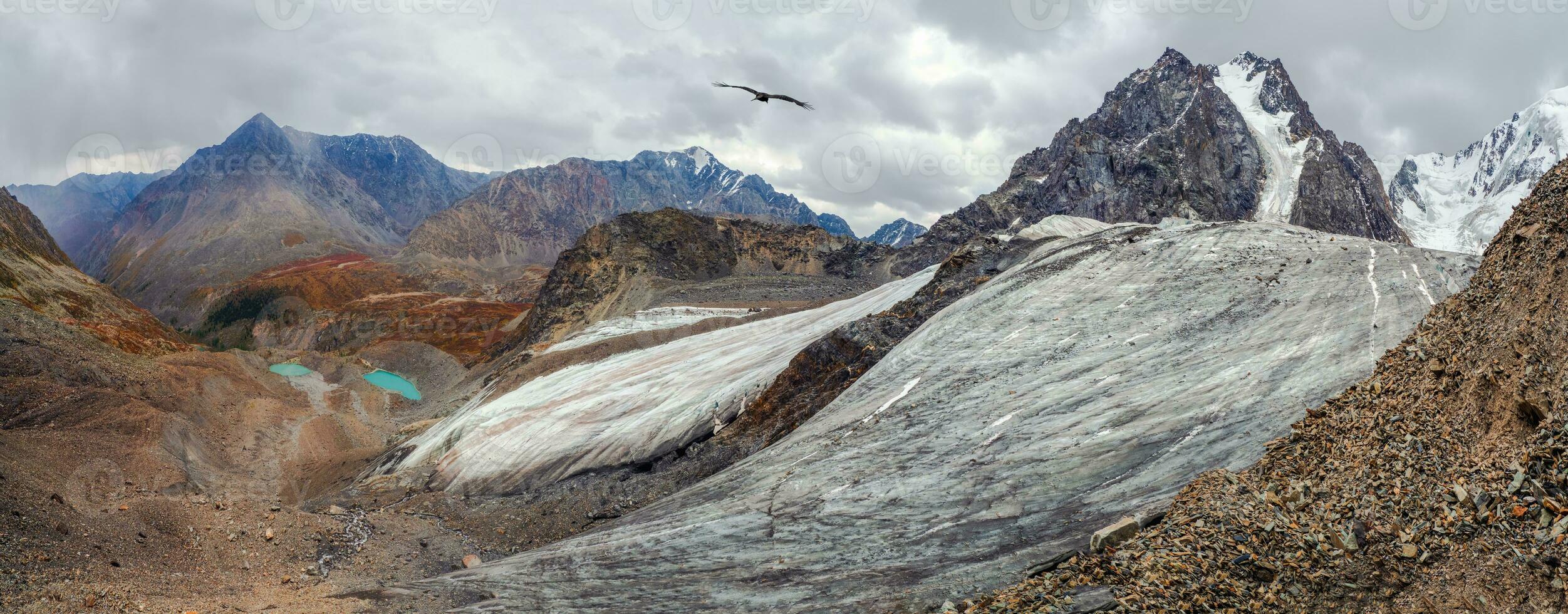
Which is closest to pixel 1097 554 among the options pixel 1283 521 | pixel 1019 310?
pixel 1283 521

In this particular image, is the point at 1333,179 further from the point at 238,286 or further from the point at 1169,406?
the point at 238,286

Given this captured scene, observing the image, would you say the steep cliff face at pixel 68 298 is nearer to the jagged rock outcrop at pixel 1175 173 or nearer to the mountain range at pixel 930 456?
the mountain range at pixel 930 456

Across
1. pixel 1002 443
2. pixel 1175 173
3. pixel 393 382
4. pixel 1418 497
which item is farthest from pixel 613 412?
pixel 1175 173

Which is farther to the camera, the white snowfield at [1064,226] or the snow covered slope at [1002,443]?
the white snowfield at [1064,226]

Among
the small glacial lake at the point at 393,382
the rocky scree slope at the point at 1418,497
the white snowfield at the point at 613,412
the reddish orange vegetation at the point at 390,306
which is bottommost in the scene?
the rocky scree slope at the point at 1418,497

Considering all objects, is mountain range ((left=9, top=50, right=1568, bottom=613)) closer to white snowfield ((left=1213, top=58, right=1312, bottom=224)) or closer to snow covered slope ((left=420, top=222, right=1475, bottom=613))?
snow covered slope ((left=420, top=222, right=1475, bottom=613))

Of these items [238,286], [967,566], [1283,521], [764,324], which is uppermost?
[238,286]

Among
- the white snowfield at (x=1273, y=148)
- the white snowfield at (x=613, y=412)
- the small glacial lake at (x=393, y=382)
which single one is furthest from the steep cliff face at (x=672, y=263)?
the white snowfield at (x=1273, y=148)
